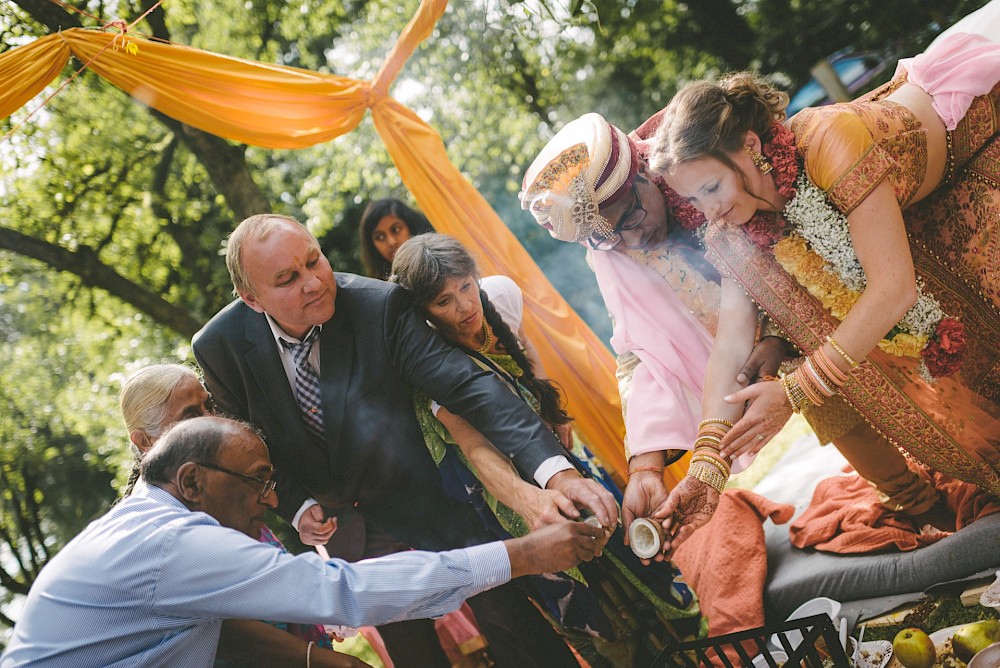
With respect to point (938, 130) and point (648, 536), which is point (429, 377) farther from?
point (938, 130)

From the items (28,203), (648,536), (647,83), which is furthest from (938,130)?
(647,83)

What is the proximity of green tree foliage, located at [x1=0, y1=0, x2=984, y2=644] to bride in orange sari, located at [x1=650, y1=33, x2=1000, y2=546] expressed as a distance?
5.87 m

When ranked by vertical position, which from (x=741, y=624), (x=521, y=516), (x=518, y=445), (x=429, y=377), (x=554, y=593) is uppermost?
(x=429, y=377)

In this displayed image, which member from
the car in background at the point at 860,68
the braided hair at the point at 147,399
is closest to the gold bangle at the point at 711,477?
the braided hair at the point at 147,399

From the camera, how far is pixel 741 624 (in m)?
3.53

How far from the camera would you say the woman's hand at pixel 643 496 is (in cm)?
284

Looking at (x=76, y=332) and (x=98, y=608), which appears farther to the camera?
(x=76, y=332)

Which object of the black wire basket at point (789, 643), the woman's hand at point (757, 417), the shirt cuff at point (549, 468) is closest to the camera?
the black wire basket at point (789, 643)

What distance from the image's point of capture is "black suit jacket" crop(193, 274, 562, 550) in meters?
2.91

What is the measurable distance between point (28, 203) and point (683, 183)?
29.3ft

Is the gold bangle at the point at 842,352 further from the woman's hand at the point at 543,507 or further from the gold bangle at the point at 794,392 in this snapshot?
the woman's hand at the point at 543,507

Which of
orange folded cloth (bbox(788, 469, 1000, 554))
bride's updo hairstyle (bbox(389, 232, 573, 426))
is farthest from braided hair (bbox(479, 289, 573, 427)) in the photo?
orange folded cloth (bbox(788, 469, 1000, 554))

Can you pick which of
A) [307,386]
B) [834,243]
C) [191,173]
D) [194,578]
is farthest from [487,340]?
[191,173]

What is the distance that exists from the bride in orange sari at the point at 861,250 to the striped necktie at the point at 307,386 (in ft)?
4.64
